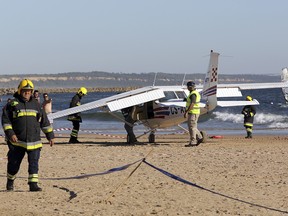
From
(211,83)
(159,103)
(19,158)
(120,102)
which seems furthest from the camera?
(159,103)

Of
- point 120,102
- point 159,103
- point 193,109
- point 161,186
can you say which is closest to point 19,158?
point 161,186

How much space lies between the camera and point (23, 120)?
11.7 meters

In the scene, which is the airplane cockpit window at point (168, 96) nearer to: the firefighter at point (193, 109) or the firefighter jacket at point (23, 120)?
the firefighter at point (193, 109)

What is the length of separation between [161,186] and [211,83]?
9823 millimetres

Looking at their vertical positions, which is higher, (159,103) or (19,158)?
(159,103)

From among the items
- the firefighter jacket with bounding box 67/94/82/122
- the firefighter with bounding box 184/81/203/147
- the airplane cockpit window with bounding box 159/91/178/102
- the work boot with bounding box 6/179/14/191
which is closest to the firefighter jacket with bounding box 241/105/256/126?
the airplane cockpit window with bounding box 159/91/178/102

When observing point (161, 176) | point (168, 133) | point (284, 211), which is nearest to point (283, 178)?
point (161, 176)

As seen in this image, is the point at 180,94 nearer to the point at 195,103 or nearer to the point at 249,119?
the point at 195,103

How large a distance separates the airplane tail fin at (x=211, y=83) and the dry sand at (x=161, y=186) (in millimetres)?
3302

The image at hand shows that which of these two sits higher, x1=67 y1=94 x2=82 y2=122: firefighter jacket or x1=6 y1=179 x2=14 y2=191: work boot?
x1=67 y1=94 x2=82 y2=122: firefighter jacket

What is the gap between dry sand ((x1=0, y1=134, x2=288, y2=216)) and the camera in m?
10.3

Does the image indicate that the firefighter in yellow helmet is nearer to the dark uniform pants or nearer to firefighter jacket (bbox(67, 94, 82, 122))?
firefighter jacket (bbox(67, 94, 82, 122))

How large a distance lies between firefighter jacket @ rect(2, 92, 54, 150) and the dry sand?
33.9 inches

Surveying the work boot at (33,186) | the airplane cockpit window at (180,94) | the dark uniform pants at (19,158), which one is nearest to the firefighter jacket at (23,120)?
the dark uniform pants at (19,158)
